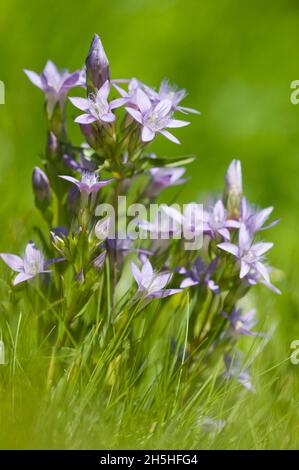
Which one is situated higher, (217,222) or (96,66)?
(96,66)

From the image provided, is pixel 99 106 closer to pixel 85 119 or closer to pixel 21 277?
pixel 85 119

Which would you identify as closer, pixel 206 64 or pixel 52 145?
pixel 52 145

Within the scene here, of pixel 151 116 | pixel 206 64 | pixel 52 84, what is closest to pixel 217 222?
pixel 151 116

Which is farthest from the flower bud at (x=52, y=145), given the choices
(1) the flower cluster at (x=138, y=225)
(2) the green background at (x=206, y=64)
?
(2) the green background at (x=206, y=64)

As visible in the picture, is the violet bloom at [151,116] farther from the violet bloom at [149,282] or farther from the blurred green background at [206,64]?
the blurred green background at [206,64]

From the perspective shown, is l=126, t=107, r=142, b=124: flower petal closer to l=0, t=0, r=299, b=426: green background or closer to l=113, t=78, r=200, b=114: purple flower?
l=113, t=78, r=200, b=114: purple flower

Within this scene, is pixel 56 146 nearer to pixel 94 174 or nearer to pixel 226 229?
pixel 94 174
